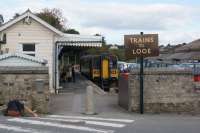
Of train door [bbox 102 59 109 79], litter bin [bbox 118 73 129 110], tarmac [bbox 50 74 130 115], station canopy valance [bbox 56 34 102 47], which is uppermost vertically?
station canopy valance [bbox 56 34 102 47]

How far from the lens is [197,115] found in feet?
70.5

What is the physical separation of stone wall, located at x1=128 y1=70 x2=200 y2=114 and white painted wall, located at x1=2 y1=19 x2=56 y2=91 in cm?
1064

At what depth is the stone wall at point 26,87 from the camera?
20.8 meters

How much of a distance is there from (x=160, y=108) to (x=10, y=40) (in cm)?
1278

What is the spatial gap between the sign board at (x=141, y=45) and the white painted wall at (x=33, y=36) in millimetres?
10500

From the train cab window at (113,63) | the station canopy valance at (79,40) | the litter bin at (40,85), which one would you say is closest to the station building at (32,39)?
the station canopy valance at (79,40)

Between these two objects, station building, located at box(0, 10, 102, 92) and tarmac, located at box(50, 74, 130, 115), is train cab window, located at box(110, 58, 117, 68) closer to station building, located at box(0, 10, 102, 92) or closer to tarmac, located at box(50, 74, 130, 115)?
tarmac, located at box(50, 74, 130, 115)

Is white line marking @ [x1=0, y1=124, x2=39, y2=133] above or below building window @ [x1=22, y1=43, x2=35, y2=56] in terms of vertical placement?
below

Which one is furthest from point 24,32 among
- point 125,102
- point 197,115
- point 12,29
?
point 197,115

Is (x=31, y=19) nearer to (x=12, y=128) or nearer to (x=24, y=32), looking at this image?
(x=24, y=32)

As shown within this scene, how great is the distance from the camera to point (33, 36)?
104ft

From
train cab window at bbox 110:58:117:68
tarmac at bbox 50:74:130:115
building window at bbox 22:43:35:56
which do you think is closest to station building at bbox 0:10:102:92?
building window at bbox 22:43:35:56

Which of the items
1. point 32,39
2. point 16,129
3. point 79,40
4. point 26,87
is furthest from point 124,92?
point 32,39

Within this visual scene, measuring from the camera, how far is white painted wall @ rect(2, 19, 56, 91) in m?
31.6
